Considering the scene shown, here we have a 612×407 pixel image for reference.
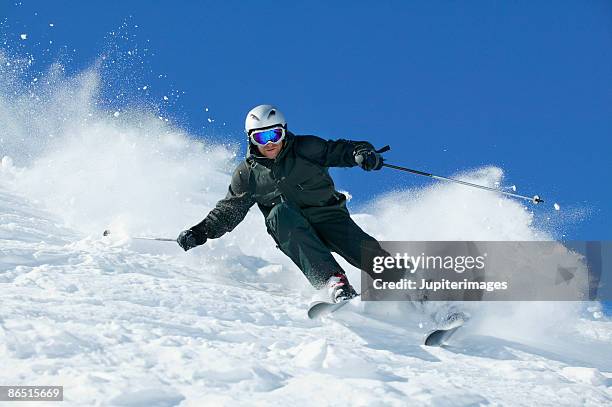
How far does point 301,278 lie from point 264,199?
4.79ft

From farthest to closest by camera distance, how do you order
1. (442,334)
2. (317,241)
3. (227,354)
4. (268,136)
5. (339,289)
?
(268,136), (317,241), (339,289), (442,334), (227,354)

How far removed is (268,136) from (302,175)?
0.48 m

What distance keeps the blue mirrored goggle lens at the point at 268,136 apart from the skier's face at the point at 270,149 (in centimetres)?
4

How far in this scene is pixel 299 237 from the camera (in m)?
4.42

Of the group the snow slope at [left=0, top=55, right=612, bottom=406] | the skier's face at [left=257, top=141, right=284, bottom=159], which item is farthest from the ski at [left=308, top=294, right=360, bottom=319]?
the skier's face at [left=257, top=141, right=284, bottom=159]

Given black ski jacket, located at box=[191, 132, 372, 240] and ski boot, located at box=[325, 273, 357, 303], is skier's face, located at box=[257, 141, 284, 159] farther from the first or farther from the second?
ski boot, located at box=[325, 273, 357, 303]

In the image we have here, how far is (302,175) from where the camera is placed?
495 cm

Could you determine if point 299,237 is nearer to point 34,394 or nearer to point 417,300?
point 417,300

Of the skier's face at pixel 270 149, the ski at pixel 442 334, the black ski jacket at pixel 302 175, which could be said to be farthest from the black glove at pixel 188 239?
the ski at pixel 442 334

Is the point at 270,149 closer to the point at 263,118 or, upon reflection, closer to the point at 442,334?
the point at 263,118

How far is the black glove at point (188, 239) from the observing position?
5.15 m

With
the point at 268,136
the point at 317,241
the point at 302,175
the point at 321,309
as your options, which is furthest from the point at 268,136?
the point at 321,309

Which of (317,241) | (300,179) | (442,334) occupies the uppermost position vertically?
(300,179)

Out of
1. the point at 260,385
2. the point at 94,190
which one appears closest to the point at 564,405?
the point at 260,385
